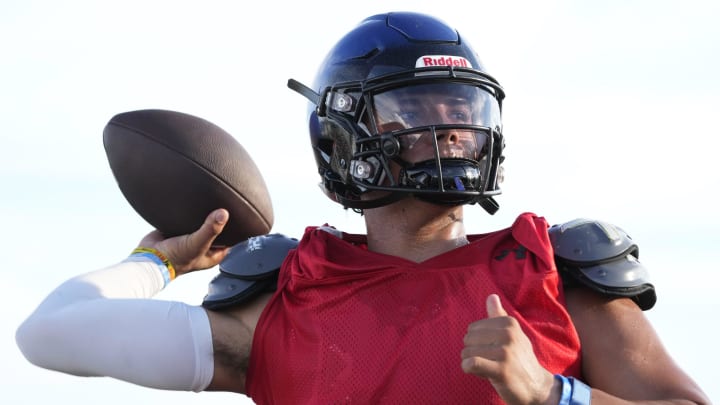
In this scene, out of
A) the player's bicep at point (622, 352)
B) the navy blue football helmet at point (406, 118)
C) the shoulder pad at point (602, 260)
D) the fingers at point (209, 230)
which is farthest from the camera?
the fingers at point (209, 230)

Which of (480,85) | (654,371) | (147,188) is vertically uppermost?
(480,85)

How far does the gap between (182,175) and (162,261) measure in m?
0.31

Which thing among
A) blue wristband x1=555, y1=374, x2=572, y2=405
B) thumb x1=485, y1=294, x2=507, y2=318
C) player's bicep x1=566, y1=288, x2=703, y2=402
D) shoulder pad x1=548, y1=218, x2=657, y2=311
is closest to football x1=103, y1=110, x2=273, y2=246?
shoulder pad x1=548, y1=218, x2=657, y2=311

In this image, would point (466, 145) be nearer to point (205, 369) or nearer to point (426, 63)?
Result: point (426, 63)

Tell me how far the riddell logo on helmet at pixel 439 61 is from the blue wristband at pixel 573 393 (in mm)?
1224

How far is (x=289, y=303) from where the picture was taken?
3.44m

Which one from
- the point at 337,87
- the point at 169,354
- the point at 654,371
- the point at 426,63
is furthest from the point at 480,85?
the point at 169,354

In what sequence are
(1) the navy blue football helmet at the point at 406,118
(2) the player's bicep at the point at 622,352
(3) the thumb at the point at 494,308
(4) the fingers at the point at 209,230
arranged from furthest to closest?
(4) the fingers at the point at 209,230 < (1) the navy blue football helmet at the point at 406,118 < (2) the player's bicep at the point at 622,352 < (3) the thumb at the point at 494,308

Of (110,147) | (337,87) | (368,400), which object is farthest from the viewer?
(110,147)

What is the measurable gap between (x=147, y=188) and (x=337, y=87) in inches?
30.1

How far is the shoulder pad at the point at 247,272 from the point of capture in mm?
3516

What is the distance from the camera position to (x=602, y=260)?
3299mm

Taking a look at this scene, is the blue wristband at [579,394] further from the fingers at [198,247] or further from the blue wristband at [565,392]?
the fingers at [198,247]

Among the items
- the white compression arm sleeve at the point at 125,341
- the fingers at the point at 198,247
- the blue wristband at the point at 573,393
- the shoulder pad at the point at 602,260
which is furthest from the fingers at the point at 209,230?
the blue wristband at the point at 573,393
